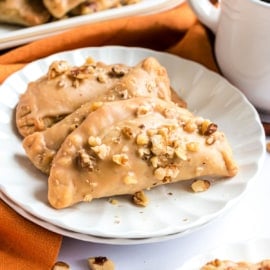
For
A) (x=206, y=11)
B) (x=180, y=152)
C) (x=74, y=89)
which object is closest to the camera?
(x=180, y=152)

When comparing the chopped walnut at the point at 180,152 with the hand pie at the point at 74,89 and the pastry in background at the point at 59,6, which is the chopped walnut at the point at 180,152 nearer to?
the hand pie at the point at 74,89

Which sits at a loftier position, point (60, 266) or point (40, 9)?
point (40, 9)

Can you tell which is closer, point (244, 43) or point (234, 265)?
point (234, 265)

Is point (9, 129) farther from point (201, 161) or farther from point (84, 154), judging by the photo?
point (201, 161)

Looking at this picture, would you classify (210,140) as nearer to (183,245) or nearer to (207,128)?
(207,128)

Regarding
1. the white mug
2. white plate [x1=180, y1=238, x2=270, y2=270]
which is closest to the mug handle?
the white mug

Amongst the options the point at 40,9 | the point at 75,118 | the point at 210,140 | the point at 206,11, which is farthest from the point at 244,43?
the point at 40,9

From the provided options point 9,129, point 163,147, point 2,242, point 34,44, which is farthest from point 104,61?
point 2,242
